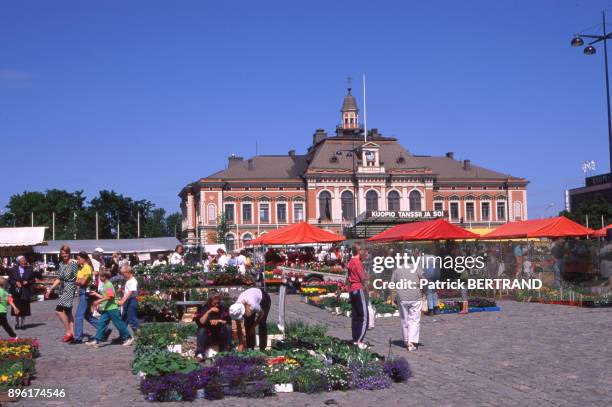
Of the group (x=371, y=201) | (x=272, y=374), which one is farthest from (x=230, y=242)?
(x=272, y=374)

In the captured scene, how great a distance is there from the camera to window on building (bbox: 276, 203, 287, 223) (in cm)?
8562

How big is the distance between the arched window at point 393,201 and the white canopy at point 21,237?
56.5m

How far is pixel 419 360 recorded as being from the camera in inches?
461

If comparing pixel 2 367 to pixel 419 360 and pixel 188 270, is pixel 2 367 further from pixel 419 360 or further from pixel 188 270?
pixel 188 270

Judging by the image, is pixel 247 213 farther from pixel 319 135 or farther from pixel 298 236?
pixel 298 236

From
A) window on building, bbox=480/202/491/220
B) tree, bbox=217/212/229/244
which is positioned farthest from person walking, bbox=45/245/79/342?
window on building, bbox=480/202/491/220

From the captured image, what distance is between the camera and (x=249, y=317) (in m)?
11.6

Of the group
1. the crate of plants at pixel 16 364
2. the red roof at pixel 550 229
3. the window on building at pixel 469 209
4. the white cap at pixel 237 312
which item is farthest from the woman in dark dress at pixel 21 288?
the window on building at pixel 469 209

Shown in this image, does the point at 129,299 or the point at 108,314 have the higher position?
the point at 129,299

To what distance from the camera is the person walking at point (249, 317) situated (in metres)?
11.5

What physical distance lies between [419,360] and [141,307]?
8.08 meters

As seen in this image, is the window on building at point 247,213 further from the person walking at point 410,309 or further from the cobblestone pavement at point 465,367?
the person walking at point 410,309

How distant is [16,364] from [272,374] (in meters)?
3.45

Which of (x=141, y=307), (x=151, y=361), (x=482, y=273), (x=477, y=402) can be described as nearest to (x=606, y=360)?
(x=477, y=402)
